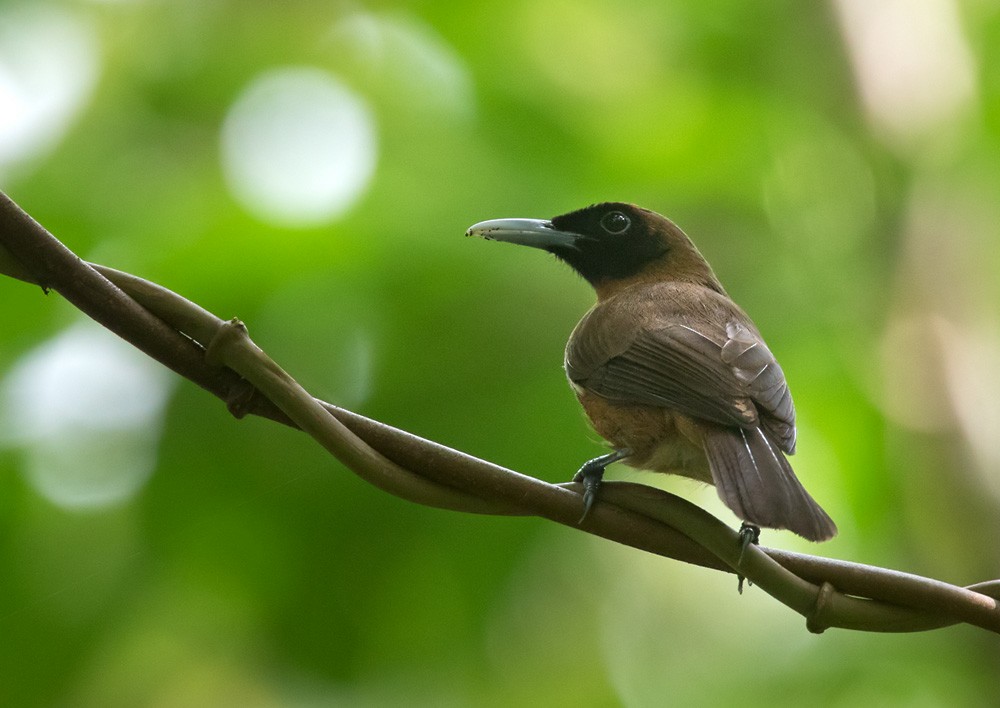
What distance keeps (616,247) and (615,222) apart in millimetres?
105

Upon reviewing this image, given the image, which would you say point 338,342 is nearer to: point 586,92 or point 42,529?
point 42,529

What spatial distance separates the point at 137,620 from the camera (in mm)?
4184

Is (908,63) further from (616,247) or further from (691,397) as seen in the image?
(691,397)

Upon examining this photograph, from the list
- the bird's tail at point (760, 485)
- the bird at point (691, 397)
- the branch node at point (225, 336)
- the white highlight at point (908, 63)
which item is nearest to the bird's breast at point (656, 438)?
the bird at point (691, 397)

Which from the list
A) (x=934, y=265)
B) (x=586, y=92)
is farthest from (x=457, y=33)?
(x=934, y=265)

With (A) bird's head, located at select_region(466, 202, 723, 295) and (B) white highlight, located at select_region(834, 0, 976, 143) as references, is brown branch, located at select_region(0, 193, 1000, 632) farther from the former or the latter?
(B) white highlight, located at select_region(834, 0, 976, 143)

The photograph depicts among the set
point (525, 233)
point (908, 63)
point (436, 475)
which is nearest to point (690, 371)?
point (436, 475)

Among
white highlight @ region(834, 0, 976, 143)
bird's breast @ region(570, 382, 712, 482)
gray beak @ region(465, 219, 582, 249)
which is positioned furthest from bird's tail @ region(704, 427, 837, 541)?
white highlight @ region(834, 0, 976, 143)

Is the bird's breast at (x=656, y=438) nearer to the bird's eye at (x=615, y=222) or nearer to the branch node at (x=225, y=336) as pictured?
the bird's eye at (x=615, y=222)

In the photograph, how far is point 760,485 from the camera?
2.68 meters

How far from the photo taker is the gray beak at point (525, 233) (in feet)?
14.1

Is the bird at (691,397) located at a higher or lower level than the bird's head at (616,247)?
lower

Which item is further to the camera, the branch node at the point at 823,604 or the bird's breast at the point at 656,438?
the bird's breast at the point at 656,438

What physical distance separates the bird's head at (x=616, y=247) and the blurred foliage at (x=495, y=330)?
0.36m
